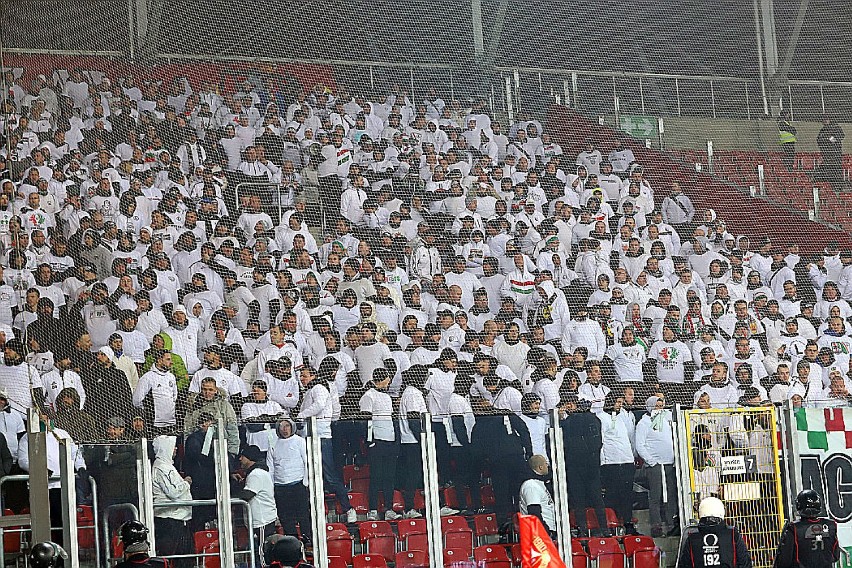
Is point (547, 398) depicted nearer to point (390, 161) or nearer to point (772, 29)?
point (390, 161)

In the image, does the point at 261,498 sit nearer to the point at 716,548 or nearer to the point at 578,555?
the point at 578,555

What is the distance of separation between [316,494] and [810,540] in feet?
8.72

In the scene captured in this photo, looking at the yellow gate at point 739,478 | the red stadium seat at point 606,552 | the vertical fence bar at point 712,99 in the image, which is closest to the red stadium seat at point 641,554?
the red stadium seat at point 606,552

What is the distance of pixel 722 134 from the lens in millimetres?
11148

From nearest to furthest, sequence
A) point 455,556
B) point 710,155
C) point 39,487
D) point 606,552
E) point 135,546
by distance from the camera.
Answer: point 135,546 < point 39,487 < point 455,556 < point 606,552 < point 710,155

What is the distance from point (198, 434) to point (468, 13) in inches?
196

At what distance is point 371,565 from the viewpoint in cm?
750

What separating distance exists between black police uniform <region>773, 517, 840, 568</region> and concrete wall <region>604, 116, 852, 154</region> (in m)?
4.77

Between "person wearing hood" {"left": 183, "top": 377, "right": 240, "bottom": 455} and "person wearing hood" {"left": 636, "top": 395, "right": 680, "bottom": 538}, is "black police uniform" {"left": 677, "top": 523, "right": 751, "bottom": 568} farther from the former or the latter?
"person wearing hood" {"left": 183, "top": 377, "right": 240, "bottom": 455}

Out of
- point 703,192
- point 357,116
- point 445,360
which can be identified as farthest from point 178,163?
point 703,192

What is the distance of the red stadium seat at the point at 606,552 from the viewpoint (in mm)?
7809

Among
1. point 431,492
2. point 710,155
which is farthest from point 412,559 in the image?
point 710,155

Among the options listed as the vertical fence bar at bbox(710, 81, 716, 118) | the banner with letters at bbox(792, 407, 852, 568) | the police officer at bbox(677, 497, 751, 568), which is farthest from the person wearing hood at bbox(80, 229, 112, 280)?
the vertical fence bar at bbox(710, 81, 716, 118)

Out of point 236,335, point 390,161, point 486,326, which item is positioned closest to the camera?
point 236,335
